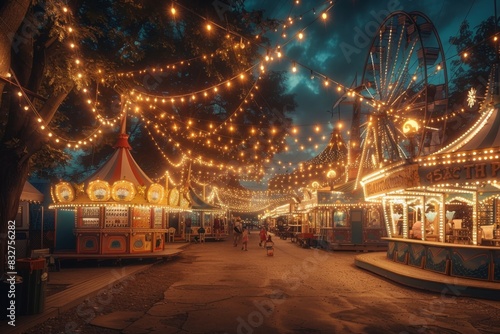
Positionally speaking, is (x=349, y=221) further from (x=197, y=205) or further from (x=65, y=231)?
(x=65, y=231)

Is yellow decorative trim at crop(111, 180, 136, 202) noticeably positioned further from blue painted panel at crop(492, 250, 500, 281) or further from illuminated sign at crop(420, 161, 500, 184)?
blue painted panel at crop(492, 250, 500, 281)

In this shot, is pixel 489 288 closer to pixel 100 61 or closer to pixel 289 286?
pixel 289 286

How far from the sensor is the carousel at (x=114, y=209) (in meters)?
17.5

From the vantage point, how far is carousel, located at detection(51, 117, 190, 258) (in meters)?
17.5

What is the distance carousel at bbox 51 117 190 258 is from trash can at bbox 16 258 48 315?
362 inches

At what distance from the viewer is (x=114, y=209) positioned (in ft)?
60.2

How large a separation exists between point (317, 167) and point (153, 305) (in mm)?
27305

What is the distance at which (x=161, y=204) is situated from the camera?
1891 centimetres

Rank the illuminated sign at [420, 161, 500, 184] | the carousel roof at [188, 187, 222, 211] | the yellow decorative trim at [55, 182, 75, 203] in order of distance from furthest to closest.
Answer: the carousel roof at [188, 187, 222, 211]
the yellow decorative trim at [55, 182, 75, 203]
the illuminated sign at [420, 161, 500, 184]

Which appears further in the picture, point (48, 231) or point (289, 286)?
point (48, 231)

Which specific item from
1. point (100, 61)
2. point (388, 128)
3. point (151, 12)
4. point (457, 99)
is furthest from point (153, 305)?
point (457, 99)

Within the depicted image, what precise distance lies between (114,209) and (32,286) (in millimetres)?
A: 10623

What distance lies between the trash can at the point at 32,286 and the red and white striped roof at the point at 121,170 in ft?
33.5

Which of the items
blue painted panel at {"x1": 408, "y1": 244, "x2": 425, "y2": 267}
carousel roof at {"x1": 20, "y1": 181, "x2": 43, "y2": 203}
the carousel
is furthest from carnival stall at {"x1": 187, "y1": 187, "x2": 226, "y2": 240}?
blue painted panel at {"x1": 408, "y1": 244, "x2": 425, "y2": 267}
